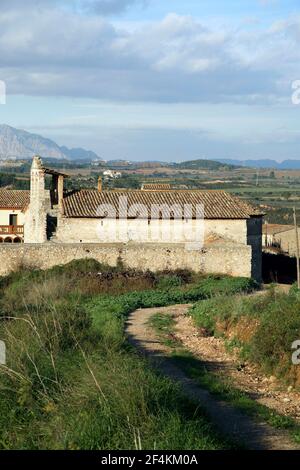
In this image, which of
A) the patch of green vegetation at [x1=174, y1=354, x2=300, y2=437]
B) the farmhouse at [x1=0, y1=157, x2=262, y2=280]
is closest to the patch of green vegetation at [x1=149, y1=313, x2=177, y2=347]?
the patch of green vegetation at [x1=174, y1=354, x2=300, y2=437]

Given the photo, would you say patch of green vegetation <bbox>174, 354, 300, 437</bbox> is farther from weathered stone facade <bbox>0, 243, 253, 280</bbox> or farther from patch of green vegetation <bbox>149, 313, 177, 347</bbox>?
weathered stone facade <bbox>0, 243, 253, 280</bbox>

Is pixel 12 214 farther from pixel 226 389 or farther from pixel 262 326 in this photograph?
pixel 226 389

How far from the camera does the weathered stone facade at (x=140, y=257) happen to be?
99.4 ft

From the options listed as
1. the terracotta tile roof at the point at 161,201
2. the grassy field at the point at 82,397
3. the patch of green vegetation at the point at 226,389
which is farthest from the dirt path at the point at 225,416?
the terracotta tile roof at the point at 161,201

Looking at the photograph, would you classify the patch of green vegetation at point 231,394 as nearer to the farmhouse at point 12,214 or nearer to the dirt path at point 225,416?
the dirt path at point 225,416

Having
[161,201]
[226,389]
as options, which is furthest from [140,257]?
[226,389]

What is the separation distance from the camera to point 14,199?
48062 mm

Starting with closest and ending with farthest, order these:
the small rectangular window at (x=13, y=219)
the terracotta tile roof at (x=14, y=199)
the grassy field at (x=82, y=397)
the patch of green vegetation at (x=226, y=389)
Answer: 1. the grassy field at (x=82, y=397)
2. the patch of green vegetation at (x=226, y=389)
3. the small rectangular window at (x=13, y=219)
4. the terracotta tile roof at (x=14, y=199)

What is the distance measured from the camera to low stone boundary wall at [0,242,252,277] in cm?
3030

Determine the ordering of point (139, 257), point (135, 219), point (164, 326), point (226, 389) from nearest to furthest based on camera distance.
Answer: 1. point (226, 389)
2. point (164, 326)
3. point (139, 257)
4. point (135, 219)

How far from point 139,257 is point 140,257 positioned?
0.04 m

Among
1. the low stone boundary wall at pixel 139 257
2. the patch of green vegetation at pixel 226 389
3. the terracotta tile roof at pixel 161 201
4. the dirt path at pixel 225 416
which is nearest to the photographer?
the dirt path at pixel 225 416

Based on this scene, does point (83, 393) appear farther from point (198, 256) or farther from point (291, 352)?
point (198, 256)
